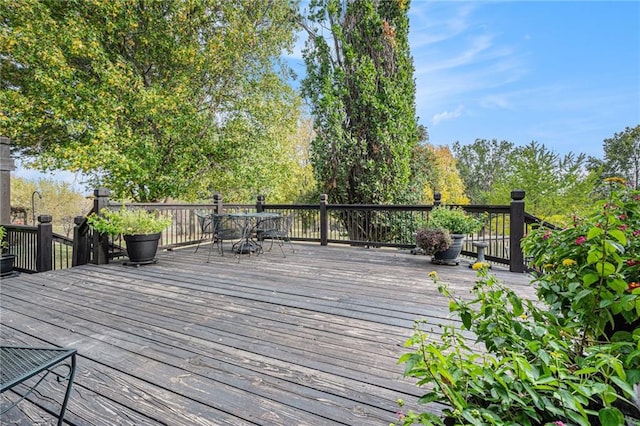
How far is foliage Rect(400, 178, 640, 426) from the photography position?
655 millimetres

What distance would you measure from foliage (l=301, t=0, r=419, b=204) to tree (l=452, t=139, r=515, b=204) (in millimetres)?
22378

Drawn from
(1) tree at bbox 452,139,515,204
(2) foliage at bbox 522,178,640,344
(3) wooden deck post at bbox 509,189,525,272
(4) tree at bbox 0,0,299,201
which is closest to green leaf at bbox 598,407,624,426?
(2) foliage at bbox 522,178,640,344

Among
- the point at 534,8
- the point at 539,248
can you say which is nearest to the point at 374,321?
the point at 539,248

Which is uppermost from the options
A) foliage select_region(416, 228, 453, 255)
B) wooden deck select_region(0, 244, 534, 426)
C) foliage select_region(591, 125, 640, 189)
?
foliage select_region(591, 125, 640, 189)

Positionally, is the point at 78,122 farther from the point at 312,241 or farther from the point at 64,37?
the point at 312,241

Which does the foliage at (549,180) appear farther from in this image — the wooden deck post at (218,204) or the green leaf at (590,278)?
the green leaf at (590,278)

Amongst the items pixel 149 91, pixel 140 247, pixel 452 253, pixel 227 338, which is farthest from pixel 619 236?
pixel 149 91

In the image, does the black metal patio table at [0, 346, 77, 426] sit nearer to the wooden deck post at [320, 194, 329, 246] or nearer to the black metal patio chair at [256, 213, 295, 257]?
the black metal patio chair at [256, 213, 295, 257]

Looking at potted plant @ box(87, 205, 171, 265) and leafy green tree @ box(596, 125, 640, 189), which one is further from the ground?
leafy green tree @ box(596, 125, 640, 189)

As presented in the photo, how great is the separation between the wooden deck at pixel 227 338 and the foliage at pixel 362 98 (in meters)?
4.28

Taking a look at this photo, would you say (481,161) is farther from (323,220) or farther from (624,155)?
(323,220)

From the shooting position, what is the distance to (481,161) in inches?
1176

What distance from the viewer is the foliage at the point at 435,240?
4621mm

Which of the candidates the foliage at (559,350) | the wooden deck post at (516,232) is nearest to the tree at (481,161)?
the wooden deck post at (516,232)
